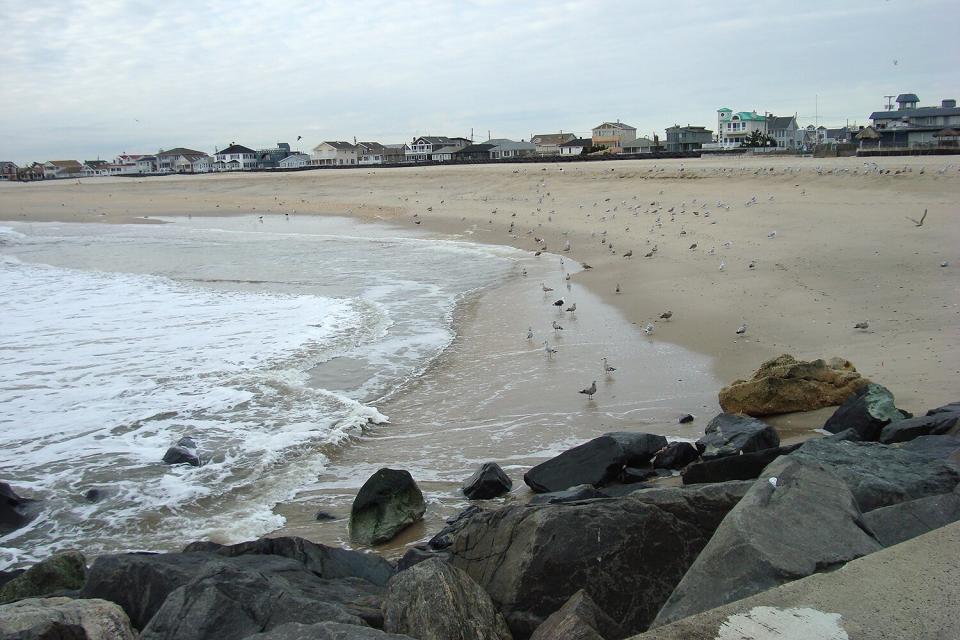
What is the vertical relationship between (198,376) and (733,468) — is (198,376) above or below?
below

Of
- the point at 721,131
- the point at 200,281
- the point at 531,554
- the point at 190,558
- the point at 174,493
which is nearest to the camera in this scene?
the point at 531,554

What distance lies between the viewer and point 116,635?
3619 millimetres

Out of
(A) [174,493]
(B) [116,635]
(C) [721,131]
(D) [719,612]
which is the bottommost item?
(A) [174,493]

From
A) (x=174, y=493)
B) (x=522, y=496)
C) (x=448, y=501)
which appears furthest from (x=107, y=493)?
(x=522, y=496)

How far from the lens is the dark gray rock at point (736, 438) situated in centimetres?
610

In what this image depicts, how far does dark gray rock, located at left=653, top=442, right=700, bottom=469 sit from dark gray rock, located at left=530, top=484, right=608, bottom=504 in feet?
3.30

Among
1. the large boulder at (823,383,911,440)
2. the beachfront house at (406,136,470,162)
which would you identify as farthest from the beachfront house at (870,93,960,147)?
the beachfront house at (406,136,470,162)

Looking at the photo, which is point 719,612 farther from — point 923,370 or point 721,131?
point 721,131

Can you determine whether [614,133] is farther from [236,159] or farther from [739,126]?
[236,159]

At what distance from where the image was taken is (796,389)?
7406 millimetres

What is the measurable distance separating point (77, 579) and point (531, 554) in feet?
9.92

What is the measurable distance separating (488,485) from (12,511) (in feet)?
13.1

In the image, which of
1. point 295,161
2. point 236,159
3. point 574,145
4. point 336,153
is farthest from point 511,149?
point 236,159

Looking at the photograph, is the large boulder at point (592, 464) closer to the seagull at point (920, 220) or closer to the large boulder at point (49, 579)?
the large boulder at point (49, 579)
